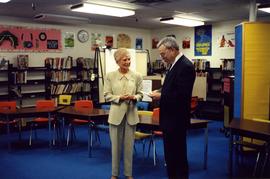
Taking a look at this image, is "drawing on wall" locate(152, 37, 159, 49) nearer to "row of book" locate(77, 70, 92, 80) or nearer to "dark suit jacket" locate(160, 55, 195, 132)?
"row of book" locate(77, 70, 92, 80)

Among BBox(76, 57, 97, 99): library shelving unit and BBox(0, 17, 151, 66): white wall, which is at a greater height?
BBox(0, 17, 151, 66): white wall

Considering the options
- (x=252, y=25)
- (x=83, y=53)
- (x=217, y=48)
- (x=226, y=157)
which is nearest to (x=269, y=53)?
(x=252, y=25)

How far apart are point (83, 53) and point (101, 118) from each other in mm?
4573

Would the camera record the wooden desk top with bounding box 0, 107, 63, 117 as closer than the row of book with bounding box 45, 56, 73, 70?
Yes

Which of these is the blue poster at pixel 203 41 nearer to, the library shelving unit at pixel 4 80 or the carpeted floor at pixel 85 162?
the carpeted floor at pixel 85 162

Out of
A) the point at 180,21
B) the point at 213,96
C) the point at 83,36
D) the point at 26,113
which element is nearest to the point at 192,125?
the point at 26,113

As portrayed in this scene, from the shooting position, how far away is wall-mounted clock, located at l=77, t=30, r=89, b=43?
374 inches

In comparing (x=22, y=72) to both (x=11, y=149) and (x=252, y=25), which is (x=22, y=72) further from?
(x=252, y=25)

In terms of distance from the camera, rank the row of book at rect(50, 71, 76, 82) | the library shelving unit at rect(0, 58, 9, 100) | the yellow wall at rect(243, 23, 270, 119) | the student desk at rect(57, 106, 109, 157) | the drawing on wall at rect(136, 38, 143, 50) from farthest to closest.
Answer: the drawing on wall at rect(136, 38, 143, 50) → the row of book at rect(50, 71, 76, 82) → the library shelving unit at rect(0, 58, 9, 100) → the yellow wall at rect(243, 23, 270, 119) → the student desk at rect(57, 106, 109, 157)

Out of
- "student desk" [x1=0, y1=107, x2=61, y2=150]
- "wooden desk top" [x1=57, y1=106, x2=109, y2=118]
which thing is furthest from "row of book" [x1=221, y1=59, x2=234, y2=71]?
"student desk" [x1=0, y1=107, x2=61, y2=150]

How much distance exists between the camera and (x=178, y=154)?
9.84 feet

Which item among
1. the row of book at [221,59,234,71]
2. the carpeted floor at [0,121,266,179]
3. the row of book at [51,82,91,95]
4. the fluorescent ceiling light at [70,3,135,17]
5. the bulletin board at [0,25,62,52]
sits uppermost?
the fluorescent ceiling light at [70,3,135,17]

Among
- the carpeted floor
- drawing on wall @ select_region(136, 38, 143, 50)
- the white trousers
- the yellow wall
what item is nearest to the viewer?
the white trousers

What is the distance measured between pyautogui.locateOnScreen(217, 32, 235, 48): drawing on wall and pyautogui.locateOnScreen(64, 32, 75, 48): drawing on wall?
177 inches
